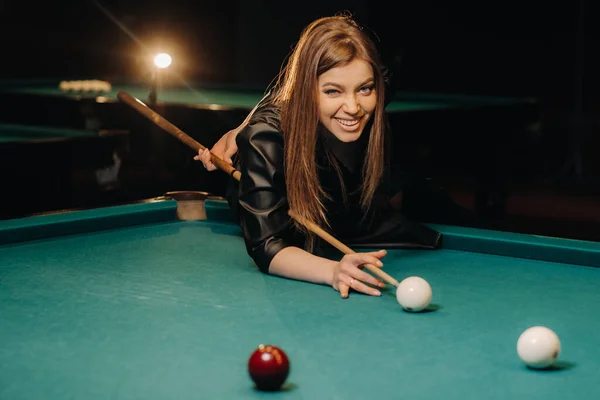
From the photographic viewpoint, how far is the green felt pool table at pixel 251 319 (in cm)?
159

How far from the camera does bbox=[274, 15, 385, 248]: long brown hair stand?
2550 mm

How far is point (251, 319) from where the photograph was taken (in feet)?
6.57

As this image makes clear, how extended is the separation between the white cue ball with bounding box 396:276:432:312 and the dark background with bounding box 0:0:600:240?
5.01m

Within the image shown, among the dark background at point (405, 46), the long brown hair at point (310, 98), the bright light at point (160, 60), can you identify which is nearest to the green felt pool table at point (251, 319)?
the long brown hair at point (310, 98)

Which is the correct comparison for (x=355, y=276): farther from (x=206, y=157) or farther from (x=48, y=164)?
(x=48, y=164)

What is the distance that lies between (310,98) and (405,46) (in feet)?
21.8

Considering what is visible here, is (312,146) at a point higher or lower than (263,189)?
higher

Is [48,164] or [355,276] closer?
[355,276]

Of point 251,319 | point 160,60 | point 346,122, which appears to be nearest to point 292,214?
point 346,122

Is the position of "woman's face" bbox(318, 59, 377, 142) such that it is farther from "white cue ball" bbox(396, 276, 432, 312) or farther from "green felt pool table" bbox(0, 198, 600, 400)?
"white cue ball" bbox(396, 276, 432, 312)

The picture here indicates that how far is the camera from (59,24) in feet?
31.8

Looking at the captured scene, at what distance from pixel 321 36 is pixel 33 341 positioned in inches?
47.0

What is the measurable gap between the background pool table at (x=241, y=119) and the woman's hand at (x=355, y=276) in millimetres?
2339

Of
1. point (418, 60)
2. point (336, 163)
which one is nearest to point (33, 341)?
point (336, 163)
